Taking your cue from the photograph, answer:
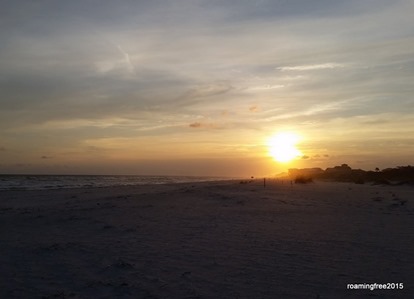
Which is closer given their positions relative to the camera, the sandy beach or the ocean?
the sandy beach

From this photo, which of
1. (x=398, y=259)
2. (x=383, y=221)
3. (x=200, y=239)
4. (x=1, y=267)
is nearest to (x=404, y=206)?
(x=383, y=221)

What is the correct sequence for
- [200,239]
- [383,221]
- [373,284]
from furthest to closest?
1. [383,221]
2. [200,239]
3. [373,284]

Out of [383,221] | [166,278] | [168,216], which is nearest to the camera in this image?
[166,278]

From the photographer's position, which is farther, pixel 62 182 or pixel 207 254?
pixel 62 182

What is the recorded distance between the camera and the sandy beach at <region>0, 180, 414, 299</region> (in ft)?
27.9

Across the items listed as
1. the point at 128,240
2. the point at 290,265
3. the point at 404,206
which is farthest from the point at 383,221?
the point at 128,240

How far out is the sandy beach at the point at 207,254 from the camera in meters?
8.51

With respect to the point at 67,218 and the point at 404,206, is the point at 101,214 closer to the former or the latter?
the point at 67,218

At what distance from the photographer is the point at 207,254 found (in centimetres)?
Answer: 1114

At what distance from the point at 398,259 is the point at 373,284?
235cm

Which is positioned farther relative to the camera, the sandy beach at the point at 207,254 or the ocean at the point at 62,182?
the ocean at the point at 62,182

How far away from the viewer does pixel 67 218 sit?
18.6 m

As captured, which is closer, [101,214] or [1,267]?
[1,267]

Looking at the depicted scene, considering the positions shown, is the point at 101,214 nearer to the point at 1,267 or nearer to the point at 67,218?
the point at 67,218
